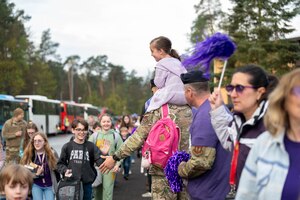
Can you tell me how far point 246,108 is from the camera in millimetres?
3250

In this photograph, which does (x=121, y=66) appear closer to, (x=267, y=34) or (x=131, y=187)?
(x=267, y=34)

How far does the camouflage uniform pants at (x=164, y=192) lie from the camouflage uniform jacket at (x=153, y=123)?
0.40m

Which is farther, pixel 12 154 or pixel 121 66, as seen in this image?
pixel 121 66

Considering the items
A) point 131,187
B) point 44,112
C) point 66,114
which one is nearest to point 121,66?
point 66,114

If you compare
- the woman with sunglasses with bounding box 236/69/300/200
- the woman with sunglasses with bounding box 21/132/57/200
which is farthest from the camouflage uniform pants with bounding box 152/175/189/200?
the woman with sunglasses with bounding box 21/132/57/200

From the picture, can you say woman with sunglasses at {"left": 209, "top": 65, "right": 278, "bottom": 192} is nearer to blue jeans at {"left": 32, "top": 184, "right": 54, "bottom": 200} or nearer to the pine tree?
blue jeans at {"left": 32, "top": 184, "right": 54, "bottom": 200}

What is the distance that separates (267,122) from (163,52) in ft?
8.65

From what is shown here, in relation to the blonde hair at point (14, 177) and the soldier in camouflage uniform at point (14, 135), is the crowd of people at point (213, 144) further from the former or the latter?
the soldier in camouflage uniform at point (14, 135)

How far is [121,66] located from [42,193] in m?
117

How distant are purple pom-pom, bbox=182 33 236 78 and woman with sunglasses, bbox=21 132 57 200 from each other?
12.3ft

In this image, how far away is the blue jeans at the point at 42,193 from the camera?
7008 mm

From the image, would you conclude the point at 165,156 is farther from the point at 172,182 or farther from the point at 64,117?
the point at 64,117

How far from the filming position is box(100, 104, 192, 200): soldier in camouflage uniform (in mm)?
4895

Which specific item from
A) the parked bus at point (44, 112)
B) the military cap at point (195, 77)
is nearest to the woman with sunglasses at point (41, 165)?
the military cap at point (195, 77)
